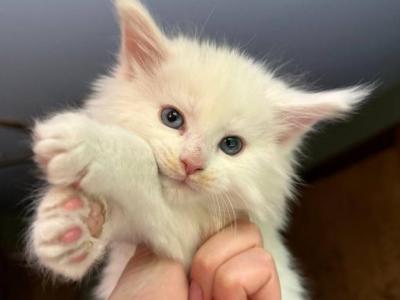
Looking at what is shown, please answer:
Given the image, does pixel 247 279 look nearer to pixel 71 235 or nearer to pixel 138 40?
pixel 71 235

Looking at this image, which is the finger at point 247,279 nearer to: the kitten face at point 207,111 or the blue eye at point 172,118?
the kitten face at point 207,111

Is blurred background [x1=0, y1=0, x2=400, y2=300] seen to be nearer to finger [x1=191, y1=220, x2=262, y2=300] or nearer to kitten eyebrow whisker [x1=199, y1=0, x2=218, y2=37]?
kitten eyebrow whisker [x1=199, y1=0, x2=218, y2=37]

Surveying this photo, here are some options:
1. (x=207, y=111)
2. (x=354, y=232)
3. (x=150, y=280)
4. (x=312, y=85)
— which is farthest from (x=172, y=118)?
(x=354, y=232)

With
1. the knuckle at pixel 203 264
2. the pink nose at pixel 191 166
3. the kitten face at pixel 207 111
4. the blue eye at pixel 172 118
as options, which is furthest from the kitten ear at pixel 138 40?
the knuckle at pixel 203 264

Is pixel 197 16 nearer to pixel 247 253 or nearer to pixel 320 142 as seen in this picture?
pixel 247 253

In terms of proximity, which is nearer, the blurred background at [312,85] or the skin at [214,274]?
the skin at [214,274]

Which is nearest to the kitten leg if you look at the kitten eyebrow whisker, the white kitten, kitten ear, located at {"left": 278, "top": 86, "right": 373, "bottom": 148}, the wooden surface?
the white kitten
